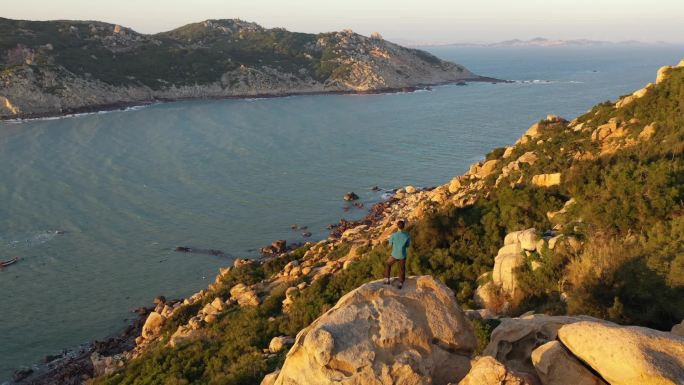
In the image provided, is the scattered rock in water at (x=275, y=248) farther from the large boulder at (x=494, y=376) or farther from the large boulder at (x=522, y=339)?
the large boulder at (x=494, y=376)

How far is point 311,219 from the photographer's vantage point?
135 ft

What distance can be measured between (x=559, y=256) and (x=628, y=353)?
6.76 metres

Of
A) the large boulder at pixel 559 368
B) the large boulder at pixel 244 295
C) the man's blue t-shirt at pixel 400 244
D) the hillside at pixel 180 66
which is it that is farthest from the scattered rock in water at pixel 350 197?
the hillside at pixel 180 66

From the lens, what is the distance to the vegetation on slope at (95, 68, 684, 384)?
10.7m

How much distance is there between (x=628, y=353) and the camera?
648 cm

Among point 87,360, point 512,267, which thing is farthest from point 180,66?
point 512,267

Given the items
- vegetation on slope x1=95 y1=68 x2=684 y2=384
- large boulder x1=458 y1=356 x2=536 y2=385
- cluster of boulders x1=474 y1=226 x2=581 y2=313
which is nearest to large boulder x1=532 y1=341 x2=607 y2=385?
large boulder x1=458 y1=356 x2=536 y2=385

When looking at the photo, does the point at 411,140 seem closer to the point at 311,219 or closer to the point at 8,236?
the point at 311,219

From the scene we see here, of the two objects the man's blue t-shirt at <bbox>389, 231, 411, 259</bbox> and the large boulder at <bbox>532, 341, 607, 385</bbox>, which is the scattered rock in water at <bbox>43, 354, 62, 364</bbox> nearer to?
the man's blue t-shirt at <bbox>389, 231, 411, 259</bbox>

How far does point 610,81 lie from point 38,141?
12665 cm

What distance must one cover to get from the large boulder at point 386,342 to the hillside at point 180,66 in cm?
9713

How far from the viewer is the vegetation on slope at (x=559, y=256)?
10703 mm

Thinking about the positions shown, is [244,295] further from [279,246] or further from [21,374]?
[279,246]

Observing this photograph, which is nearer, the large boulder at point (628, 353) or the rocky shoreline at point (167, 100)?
the large boulder at point (628, 353)
